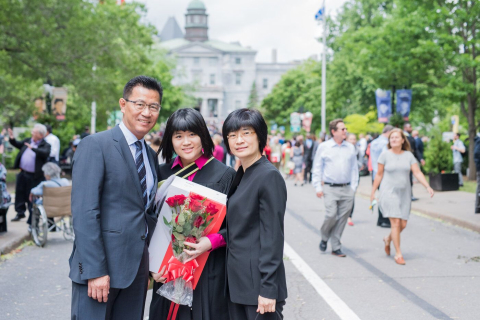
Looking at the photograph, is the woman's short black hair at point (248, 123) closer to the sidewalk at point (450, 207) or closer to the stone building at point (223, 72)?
the sidewalk at point (450, 207)

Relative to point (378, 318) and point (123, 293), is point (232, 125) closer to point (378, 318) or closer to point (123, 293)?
point (123, 293)

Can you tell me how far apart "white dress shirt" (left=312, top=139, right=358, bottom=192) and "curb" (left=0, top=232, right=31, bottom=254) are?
16.1 feet

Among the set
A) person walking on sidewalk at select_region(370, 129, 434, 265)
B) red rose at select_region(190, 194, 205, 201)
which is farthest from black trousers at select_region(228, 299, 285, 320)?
person walking on sidewalk at select_region(370, 129, 434, 265)

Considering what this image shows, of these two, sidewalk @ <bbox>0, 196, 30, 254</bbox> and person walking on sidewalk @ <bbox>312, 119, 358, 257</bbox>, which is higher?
person walking on sidewalk @ <bbox>312, 119, 358, 257</bbox>

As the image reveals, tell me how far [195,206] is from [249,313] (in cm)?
71

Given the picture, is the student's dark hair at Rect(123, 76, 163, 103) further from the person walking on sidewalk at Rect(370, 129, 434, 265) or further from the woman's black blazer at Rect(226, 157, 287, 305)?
the person walking on sidewalk at Rect(370, 129, 434, 265)

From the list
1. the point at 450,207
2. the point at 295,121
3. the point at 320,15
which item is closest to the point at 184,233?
the point at 450,207

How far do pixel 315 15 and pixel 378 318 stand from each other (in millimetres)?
32568

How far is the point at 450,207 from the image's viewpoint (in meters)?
14.9

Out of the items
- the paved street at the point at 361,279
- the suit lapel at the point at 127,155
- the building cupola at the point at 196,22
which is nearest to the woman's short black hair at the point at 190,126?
the suit lapel at the point at 127,155

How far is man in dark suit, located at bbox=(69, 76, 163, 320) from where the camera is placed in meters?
3.29

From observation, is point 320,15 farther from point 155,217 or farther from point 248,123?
point 155,217

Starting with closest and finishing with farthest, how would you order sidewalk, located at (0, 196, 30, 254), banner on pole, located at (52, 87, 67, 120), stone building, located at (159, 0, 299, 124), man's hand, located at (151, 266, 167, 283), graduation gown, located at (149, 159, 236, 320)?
man's hand, located at (151, 266, 167, 283) → graduation gown, located at (149, 159, 236, 320) → sidewalk, located at (0, 196, 30, 254) → banner on pole, located at (52, 87, 67, 120) → stone building, located at (159, 0, 299, 124)

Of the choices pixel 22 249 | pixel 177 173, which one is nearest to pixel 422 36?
pixel 22 249
